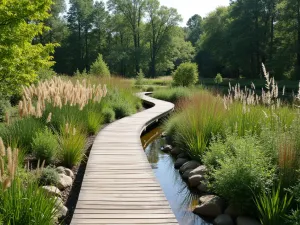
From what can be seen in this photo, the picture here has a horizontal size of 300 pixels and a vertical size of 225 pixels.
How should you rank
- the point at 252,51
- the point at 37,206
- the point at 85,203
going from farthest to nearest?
the point at 252,51 < the point at 85,203 < the point at 37,206

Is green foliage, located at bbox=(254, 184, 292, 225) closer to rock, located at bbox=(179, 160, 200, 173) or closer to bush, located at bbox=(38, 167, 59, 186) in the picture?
rock, located at bbox=(179, 160, 200, 173)

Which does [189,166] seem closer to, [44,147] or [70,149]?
[70,149]

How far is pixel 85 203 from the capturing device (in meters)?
4.19

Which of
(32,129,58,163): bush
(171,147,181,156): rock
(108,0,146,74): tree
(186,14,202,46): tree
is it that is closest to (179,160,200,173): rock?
(171,147,181,156): rock

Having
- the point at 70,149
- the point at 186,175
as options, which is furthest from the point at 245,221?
the point at 70,149

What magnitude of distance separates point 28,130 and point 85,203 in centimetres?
268

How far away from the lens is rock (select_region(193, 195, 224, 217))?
486 cm

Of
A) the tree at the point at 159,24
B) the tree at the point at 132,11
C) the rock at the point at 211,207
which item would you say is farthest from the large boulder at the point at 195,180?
the tree at the point at 159,24

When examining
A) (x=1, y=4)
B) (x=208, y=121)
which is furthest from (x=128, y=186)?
(x=1, y=4)

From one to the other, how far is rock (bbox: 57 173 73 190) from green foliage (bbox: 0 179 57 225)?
1.96m

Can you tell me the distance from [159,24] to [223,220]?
160 feet

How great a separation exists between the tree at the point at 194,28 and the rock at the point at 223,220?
69.7 m

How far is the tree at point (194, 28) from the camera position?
72125mm

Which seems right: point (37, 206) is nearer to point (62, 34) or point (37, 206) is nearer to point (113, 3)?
point (62, 34)
